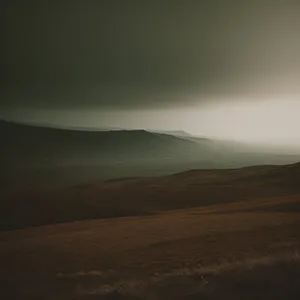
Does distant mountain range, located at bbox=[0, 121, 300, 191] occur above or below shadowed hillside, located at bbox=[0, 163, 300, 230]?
above

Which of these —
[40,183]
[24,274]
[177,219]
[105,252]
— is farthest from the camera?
[40,183]

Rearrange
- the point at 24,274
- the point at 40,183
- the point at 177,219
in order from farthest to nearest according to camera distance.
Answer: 1. the point at 40,183
2. the point at 177,219
3. the point at 24,274

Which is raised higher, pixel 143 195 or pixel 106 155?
pixel 106 155

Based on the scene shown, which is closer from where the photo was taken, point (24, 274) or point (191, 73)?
point (24, 274)

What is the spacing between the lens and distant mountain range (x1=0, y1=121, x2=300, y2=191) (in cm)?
579

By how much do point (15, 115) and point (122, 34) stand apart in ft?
6.02

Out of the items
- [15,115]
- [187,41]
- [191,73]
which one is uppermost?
[187,41]

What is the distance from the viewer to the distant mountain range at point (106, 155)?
228 inches

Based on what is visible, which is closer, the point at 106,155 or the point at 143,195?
the point at 143,195

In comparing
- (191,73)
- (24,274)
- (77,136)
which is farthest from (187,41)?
(24,274)

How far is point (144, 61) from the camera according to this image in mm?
5992

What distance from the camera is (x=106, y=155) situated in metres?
6.10

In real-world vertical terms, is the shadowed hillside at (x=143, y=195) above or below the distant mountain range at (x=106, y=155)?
below

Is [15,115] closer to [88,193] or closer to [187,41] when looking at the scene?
[88,193]
